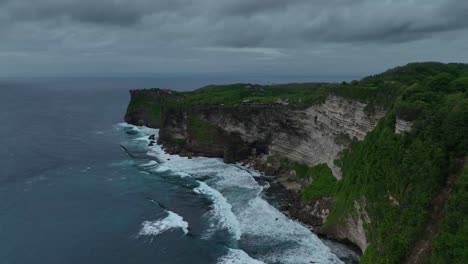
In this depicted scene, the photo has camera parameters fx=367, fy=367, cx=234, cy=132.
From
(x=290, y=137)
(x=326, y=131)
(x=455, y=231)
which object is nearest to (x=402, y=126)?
(x=455, y=231)

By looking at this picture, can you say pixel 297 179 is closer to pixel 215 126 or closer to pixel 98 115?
pixel 215 126

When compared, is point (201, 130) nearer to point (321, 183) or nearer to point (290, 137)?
point (290, 137)

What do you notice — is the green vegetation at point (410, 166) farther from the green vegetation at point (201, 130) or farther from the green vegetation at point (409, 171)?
the green vegetation at point (201, 130)

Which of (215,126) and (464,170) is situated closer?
(464,170)

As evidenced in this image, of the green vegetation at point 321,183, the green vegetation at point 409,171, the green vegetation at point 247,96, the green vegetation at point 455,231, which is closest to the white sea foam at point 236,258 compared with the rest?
the green vegetation at point 409,171

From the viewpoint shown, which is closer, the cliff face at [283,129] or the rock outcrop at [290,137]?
the rock outcrop at [290,137]

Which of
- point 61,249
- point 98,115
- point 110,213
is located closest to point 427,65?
point 110,213

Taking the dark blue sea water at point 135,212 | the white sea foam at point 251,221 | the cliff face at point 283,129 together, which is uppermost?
the cliff face at point 283,129
